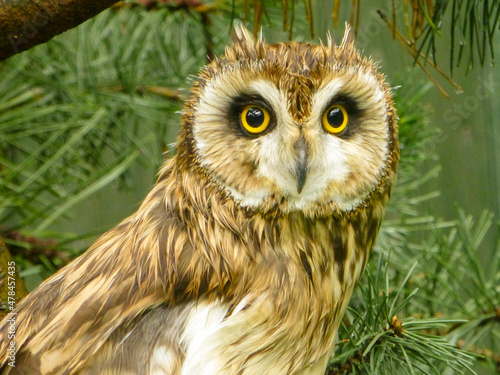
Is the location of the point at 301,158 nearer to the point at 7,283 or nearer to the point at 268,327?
the point at 268,327

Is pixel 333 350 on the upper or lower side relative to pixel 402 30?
lower

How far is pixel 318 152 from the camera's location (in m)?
1.18

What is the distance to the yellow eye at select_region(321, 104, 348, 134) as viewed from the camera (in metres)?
1.21

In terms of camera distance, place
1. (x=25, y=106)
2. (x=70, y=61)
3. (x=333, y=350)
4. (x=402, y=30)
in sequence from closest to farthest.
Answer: (x=333, y=350) → (x=25, y=106) → (x=70, y=61) → (x=402, y=30)

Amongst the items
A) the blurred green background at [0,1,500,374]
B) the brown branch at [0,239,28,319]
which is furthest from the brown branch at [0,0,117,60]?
the blurred green background at [0,1,500,374]

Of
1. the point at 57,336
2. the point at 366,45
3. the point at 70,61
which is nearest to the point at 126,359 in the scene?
the point at 57,336

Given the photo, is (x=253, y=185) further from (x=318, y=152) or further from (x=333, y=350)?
(x=333, y=350)

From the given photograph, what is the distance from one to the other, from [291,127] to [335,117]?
10 centimetres

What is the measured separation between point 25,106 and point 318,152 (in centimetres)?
102

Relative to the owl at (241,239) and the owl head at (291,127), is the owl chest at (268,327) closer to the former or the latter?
the owl at (241,239)

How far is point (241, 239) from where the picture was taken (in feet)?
4.14

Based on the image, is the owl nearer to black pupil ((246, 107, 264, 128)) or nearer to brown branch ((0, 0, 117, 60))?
black pupil ((246, 107, 264, 128))

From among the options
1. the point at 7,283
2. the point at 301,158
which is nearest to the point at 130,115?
the point at 7,283

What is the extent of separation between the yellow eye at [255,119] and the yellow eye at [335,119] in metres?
0.11
